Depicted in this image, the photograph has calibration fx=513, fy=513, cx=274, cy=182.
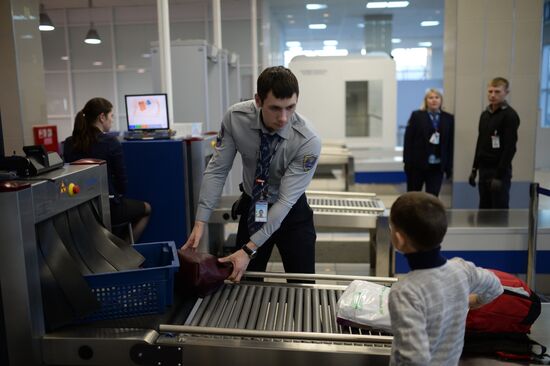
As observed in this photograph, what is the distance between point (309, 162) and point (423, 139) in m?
4.00

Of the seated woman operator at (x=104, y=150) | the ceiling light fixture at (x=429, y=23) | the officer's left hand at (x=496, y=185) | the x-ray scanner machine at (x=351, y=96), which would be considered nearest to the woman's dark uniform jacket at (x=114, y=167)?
the seated woman operator at (x=104, y=150)

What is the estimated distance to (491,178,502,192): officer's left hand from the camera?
17.8 ft

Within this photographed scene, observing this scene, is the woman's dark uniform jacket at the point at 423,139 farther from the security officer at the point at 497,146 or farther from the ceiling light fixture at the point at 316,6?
the ceiling light fixture at the point at 316,6

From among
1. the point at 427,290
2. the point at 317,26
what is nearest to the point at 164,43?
the point at 427,290

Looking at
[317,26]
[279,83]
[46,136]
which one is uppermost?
[317,26]

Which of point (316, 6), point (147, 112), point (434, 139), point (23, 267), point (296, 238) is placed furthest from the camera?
point (316, 6)

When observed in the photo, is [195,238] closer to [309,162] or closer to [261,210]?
[261,210]

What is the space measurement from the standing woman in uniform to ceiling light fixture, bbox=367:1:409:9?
6.31 meters

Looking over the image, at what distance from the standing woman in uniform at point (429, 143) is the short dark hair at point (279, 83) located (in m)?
4.20

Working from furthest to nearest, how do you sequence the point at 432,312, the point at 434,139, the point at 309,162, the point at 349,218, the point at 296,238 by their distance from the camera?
the point at 434,139 < the point at 349,218 < the point at 296,238 < the point at 309,162 < the point at 432,312

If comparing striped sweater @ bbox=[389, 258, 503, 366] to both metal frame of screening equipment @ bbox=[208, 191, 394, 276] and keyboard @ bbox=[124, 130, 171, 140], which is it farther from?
keyboard @ bbox=[124, 130, 171, 140]

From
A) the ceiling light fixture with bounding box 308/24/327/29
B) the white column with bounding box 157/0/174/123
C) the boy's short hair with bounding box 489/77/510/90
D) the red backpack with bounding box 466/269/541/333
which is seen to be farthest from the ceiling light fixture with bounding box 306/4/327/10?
the red backpack with bounding box 466/269/541/333

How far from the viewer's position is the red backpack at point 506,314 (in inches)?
72.6

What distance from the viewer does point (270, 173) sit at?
95.7 inches
